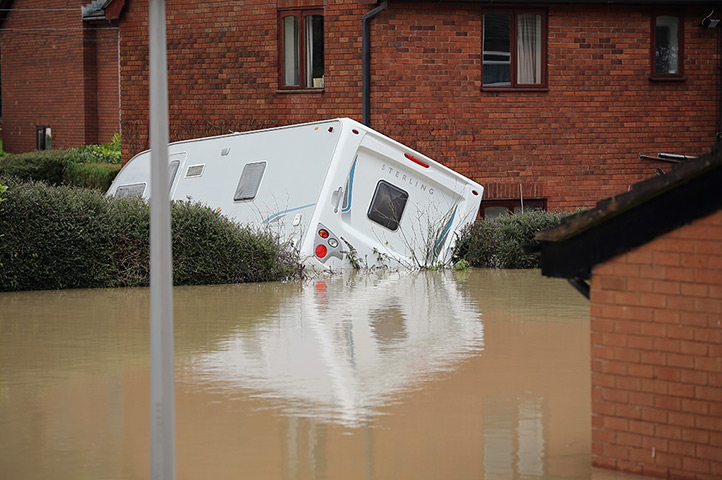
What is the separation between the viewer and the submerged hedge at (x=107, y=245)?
521 inches

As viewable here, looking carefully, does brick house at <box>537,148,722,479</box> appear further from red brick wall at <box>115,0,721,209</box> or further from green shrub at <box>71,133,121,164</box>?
green shrub at <box>71,133,121,164</box>

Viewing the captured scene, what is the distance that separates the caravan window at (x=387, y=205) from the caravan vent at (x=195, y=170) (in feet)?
9.69

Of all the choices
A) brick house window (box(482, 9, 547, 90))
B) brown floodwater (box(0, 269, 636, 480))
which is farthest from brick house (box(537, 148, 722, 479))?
brick house window (box(482, 9, 547, 90))

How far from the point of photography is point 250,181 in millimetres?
15695

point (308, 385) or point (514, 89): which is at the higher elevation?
point (514, 89)

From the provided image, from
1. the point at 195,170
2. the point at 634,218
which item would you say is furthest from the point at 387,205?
the point at 634,218

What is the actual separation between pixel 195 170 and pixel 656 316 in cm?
1177

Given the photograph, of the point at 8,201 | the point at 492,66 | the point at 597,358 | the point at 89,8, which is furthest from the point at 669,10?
the point at 89,8

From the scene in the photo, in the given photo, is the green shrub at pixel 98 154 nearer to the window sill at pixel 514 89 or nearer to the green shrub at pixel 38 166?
the green shrub at pixel 38 166

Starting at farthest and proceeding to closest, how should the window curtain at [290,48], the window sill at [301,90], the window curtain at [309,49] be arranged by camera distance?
the window curtain at [290,48]
the window curtain at [309,49]
the window sill at [301,90]

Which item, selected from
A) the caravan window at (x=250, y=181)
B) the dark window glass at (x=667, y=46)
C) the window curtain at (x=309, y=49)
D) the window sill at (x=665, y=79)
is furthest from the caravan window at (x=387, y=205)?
the dark window glass at (x=667, y=46)

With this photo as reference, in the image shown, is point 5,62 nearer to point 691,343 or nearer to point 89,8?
point 89,8

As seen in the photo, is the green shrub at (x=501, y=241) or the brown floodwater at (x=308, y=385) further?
the green shrub at (x=501, y=241)

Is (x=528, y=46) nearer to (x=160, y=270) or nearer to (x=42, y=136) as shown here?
(x=160, y=270)
